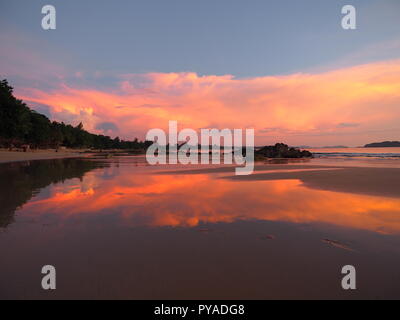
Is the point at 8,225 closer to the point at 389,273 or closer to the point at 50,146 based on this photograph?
the point at 389,273

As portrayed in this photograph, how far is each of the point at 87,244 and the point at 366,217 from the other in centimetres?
766

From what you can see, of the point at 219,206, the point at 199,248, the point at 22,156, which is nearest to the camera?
the point at 199,248

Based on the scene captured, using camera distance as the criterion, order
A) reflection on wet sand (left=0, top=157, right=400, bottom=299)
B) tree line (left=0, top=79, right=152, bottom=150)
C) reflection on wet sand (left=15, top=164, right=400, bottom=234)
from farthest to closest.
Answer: tree line (left=0, top=79, right=152, bottom=150) < reflection on wet sand (left=15, top=164, right=400, bottom=234) < reflection on wet sand (left=0, top=157, right=400, bottom=299)

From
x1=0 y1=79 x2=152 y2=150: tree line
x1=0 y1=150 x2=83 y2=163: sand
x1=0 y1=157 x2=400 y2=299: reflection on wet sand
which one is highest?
x1=0 y1=79 x2=152 y2=150: tree line

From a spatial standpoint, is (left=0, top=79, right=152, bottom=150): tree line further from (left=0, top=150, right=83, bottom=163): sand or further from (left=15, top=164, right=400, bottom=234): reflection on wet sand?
(left=15, top=164, right=400, bottom=234): reflection on wet sand

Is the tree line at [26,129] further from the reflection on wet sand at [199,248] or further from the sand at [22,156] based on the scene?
the reflection on wet sand at [199,248]

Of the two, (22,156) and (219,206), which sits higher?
(22,156)

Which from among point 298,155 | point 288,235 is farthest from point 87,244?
point 298,155

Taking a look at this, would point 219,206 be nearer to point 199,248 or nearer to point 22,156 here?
point 199,248


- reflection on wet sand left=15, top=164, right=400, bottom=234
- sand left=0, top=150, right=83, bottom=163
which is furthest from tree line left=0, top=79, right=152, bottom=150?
reflection on wet sand left=15, top=164, right=400, bottom=234

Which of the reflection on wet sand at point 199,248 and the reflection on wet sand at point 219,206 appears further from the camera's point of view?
the reflection on wet sand at point 219,206

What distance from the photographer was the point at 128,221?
669 centimetres

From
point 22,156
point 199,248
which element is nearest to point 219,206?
point 199,248

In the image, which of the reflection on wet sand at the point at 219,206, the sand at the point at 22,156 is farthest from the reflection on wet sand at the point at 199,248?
the sand at the point at 22,156
